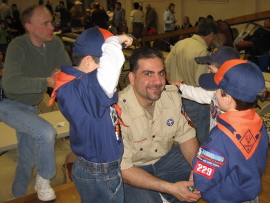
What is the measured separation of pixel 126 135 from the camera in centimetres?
221

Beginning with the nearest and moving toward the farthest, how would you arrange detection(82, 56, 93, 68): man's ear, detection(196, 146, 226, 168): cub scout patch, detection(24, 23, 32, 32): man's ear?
detection(196, 146, 226, 168): cub scout patch → detection(82, 56, 93, 68): man's ear → detection(24, 23, 32, 32): man's ear

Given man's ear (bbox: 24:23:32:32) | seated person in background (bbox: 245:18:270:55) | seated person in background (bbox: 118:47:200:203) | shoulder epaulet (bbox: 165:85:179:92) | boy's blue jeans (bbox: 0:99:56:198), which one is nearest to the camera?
seated person in background (bbox: 118:47:200:203)

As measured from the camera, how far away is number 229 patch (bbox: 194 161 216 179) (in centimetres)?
163

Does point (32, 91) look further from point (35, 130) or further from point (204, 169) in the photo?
point (204, 169)

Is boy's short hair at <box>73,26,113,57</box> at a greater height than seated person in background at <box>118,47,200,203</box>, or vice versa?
boy's short hair at <box>73,26,113,57</box>

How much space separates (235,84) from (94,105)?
773mm

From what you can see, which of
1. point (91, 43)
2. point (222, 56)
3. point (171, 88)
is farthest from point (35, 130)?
point (222, 56)

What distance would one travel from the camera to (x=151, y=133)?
7.54ft

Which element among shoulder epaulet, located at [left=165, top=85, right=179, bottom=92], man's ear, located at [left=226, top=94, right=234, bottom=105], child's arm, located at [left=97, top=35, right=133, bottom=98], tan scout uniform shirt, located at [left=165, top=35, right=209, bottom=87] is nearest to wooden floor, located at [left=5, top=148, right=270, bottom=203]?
shoulder epaulet, located at [left=165, top=85, right=179, bottom=92]

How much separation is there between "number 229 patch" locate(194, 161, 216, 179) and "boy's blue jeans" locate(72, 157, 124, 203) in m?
0.44

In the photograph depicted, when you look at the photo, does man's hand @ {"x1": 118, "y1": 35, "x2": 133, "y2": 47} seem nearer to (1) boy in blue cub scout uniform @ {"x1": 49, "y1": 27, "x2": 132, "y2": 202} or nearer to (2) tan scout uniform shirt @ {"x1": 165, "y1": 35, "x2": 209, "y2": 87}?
(1) boy in blue cub scout uniform @ {"x1": 49, "y1": 27, "x2": 132, "y2": 202}

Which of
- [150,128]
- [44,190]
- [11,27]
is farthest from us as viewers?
[11,27]

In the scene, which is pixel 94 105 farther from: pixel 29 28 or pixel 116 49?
pixel 29 28

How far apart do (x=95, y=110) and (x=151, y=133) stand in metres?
0.85
